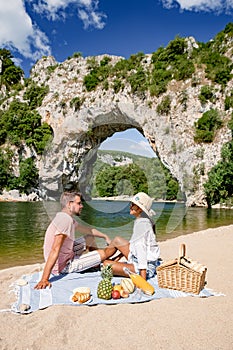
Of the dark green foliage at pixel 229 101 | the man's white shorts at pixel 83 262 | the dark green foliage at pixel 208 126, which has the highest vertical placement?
the dark green foliage at pixel 229 101

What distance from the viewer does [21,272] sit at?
4.50m

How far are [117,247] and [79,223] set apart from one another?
65cm

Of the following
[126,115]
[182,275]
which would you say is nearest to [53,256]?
[182,275]

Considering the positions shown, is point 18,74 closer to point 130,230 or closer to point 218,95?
point 218,95

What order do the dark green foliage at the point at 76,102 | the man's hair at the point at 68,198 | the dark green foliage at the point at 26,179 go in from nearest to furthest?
the man's hair at the point at 68,198
the dark green foliage at the point at 76,102
the dark green foliage at the point at 26,179

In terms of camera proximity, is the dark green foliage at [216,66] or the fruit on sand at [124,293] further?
the dark green foliage at [216,66]

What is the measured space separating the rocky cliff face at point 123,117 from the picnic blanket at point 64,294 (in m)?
13.3

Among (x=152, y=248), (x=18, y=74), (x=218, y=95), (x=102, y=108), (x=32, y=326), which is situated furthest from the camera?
(x=18, y=74)

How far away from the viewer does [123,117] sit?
2891cm

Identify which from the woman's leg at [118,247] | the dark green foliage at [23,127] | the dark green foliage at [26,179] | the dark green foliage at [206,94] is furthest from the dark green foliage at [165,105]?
the woman's leg at [118,247]

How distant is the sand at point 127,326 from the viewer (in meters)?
2.28

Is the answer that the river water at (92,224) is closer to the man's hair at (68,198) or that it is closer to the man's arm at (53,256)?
the man's hair at (68,198)

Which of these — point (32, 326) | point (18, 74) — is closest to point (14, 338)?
point (32, 326)

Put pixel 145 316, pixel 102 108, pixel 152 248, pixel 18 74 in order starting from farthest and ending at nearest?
Answer: pixel 18 74
pixel 102 108
pixel 152 248
pixel 145 316
